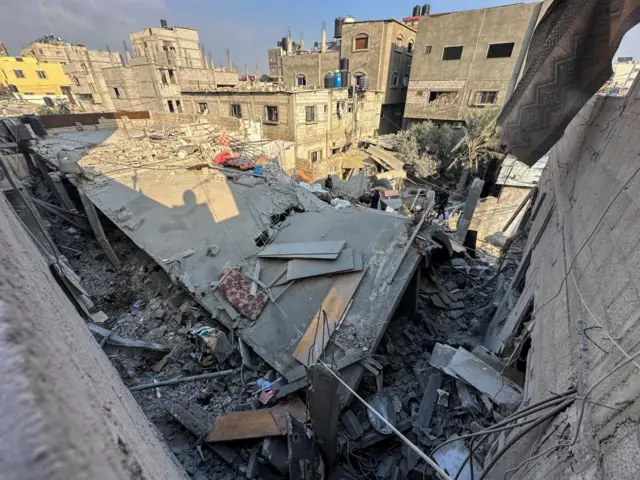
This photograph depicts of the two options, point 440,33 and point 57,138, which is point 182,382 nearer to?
point 57,138

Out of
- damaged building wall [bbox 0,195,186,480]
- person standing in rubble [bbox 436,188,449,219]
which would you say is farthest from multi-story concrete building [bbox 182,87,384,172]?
damaged building wall [bbox 0,195,186,480]

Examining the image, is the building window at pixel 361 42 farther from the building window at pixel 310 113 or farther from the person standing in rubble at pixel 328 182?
the person standing in rubble at pixel 328 182

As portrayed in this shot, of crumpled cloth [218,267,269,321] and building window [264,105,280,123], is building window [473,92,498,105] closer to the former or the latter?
building window [264,105,280,123]

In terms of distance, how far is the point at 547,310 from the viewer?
2.83 meters

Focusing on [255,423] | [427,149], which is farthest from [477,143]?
[255,423]

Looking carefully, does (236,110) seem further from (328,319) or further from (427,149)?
(328,319)

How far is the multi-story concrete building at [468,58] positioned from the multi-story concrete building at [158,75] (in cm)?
1719

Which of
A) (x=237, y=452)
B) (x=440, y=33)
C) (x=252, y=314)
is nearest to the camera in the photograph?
(x=237, y=452)

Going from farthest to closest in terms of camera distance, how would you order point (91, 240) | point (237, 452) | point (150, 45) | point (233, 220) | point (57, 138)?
point (150, 45) < point (57, 138) < point (91, 240) < point (233, 220) < point (237, 452)

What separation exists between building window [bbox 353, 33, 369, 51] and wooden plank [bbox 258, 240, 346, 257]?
21.7 m

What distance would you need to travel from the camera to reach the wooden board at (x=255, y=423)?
13.7 ft

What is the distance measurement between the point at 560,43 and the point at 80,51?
169 ft

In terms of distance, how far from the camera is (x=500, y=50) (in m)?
17.1

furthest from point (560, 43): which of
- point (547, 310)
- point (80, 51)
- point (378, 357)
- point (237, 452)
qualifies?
point (80, 51)
